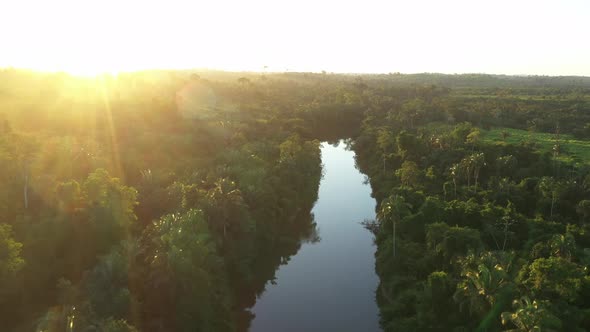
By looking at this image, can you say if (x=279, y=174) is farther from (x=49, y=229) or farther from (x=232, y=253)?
(x=49, y=229)

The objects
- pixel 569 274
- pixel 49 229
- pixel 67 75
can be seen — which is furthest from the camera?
pixel 67 75

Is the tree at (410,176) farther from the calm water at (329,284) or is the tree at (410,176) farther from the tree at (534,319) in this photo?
the tree at (534,319)

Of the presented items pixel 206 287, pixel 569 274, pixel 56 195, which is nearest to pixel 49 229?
pixel 56 195

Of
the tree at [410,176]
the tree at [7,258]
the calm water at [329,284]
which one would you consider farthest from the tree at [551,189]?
the tree at [7,258]

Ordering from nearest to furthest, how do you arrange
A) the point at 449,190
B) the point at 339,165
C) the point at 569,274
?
the point at 569,274
the point at 449,190
the point at 339,165

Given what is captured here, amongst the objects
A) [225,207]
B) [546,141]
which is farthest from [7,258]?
[546,141]

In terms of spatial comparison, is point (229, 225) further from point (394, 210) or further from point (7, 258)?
point (7, 258)
